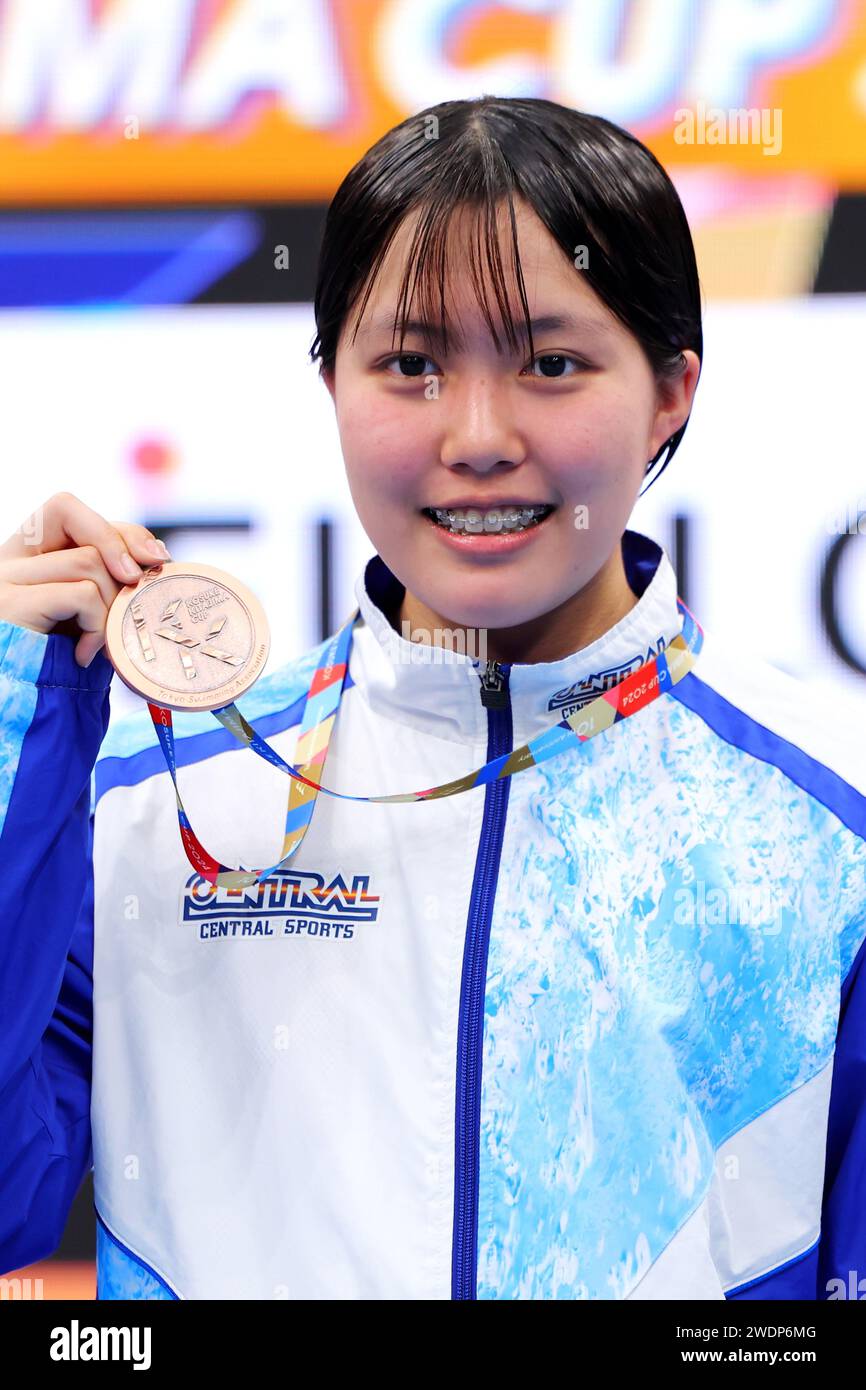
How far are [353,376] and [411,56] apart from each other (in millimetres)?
1262

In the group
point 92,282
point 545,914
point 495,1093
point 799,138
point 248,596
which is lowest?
point 495,1093

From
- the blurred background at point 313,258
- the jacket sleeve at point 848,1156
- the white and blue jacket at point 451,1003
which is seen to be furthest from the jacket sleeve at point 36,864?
the blurred background at point 313,258

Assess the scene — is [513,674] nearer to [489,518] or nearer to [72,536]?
[489,518]

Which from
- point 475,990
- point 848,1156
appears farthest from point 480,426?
point 848,1156

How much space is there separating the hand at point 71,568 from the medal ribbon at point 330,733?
0.09 m

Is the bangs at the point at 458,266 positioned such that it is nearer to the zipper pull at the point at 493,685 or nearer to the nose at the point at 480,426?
the nose at the point at 480,426

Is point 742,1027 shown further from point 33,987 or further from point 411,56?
point 411,56

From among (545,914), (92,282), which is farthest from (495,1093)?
(92,282)

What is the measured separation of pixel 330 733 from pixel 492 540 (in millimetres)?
246

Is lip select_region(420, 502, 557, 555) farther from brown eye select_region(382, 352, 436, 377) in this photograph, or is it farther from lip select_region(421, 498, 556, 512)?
brown eye select_region(382, 352, 436, 377)

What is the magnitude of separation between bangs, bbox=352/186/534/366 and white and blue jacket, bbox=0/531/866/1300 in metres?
0.27

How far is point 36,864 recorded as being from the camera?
1129 mm

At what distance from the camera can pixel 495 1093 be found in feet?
3.79

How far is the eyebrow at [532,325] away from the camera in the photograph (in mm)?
1135
